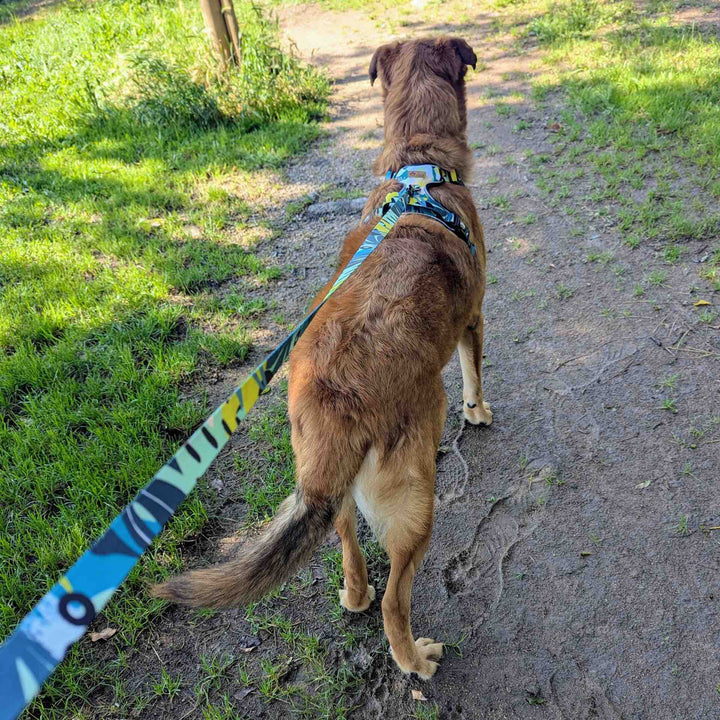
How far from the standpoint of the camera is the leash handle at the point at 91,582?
877 millimetres

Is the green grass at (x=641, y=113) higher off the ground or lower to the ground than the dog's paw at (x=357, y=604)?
higher

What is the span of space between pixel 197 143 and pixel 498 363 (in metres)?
4.89

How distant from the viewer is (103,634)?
237cm

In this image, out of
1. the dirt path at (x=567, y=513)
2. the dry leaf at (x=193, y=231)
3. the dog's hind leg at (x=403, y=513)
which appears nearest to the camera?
the dog's hind leg at (x=403, y=513)

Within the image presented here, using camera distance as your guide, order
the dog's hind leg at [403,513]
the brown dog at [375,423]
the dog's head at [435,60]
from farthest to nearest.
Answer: the dog's head at [435,60], the dog's hind leg at [403,513], the brown dog at [375,423]

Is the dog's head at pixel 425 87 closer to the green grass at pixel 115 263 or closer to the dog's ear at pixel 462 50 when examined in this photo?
the dog's ear at pixel 462 50

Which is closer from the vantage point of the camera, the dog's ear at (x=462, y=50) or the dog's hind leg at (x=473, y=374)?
the dog's hind leg at (x=473, y=374)

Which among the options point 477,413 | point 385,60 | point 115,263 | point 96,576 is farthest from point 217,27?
point 96,576

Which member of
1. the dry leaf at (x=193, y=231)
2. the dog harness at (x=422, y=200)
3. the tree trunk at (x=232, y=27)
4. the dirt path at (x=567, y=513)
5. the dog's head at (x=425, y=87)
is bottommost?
the dirt path at (x=567, y=513)

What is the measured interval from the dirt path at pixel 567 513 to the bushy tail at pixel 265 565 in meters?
0.98

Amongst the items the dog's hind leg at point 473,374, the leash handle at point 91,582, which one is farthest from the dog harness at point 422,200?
the leash handle at point 91,582

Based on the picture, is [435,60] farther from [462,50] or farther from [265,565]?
[265,565]

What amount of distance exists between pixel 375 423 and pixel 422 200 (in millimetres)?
1317

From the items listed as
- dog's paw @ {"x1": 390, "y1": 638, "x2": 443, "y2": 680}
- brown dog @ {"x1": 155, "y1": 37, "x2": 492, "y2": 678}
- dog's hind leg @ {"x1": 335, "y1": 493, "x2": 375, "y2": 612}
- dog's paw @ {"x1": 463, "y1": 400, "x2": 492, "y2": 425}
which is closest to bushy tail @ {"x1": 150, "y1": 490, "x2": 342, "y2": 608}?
brown dog @ {"x1": 155, "y1": 37, "x2": 492, "y2": 678}
